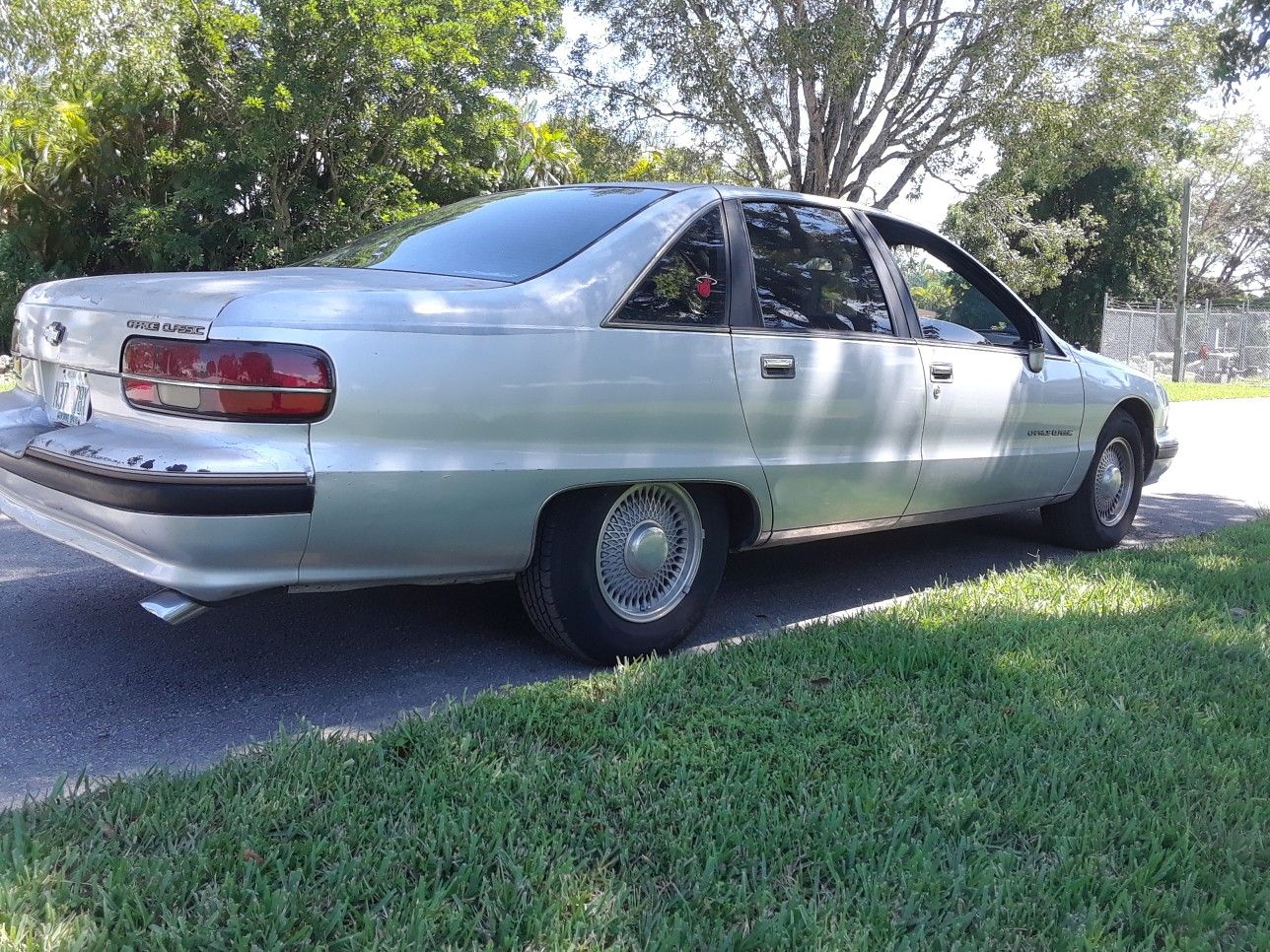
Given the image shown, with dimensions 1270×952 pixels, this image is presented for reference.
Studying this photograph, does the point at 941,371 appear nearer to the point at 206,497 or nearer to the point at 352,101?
the point at 206,497

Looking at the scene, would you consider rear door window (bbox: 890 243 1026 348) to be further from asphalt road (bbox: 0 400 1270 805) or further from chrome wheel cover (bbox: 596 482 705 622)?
chrome wheel cover (bbox: 596 482 705 622)

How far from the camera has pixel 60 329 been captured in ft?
11.5

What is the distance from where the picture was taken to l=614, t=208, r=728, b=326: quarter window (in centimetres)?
370

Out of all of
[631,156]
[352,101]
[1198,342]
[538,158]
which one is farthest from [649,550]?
[1198,342]

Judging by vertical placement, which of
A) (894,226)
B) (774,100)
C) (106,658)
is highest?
(774,100)

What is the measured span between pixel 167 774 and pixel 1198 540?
17.2 ft

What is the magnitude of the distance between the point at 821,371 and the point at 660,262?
0.81 meters

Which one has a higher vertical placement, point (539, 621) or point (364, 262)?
point (364, 262)

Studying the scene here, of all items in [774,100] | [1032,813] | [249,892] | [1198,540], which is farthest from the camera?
[774,100]

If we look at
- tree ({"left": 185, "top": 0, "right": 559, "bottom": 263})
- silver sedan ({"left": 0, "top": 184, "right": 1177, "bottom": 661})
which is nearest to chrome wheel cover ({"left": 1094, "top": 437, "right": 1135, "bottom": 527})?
silver sedan ({"left": 0, "top": 184, "right": 1177, "bottom": 661})

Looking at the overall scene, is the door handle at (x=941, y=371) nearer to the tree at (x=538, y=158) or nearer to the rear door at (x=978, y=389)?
the rear door at (x=978, y=389)

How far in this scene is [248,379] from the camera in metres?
2.91

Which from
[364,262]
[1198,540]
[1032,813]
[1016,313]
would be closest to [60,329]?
[364,262]

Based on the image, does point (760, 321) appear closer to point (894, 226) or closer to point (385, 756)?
point (894, 226)
